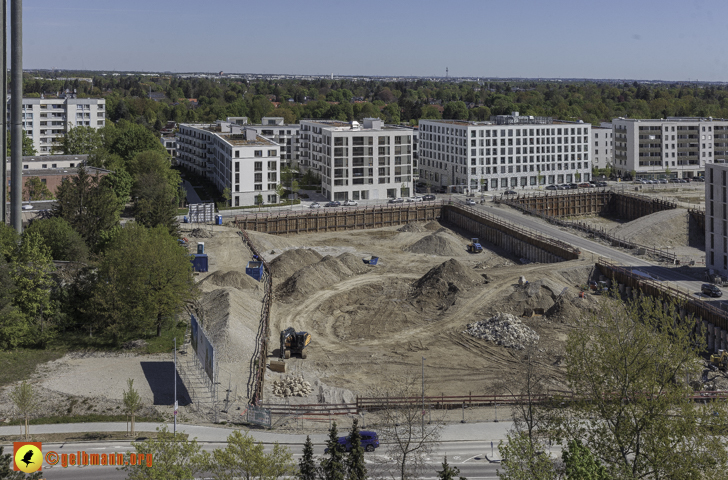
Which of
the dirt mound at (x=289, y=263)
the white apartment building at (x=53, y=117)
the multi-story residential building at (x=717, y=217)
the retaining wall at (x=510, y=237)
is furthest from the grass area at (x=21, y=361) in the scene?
the white apartment building at (x=53, y=117)

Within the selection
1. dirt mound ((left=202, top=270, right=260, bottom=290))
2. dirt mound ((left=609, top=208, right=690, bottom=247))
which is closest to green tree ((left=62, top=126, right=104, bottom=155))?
dirt mound ((left=202, top=270, right=260, bottom=290))

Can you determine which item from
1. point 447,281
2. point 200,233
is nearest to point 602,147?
point 200,233

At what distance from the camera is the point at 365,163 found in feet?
435

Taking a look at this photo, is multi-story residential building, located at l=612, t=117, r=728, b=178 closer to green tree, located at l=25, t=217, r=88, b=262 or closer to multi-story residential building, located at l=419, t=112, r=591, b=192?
multi-story residential building, located at l=419, t=112, r=591, b=192

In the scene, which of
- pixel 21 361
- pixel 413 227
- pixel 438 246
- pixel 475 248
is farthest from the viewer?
Answer: pixel 413 227

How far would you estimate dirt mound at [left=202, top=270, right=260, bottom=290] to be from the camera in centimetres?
7450

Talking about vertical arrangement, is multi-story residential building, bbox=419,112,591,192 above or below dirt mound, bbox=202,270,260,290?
above

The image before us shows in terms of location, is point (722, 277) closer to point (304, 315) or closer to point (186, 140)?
point (304, 315)

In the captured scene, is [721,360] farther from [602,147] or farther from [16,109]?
[602,147]

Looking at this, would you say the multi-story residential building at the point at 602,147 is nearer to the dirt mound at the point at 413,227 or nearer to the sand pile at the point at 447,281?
the dirt mound at the point at 413,227

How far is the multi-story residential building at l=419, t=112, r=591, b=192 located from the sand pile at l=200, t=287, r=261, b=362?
253 ft

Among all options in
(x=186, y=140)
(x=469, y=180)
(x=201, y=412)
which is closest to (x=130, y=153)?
(x=186, y=140)

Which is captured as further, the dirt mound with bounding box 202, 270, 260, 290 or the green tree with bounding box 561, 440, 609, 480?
the dirt mound with bounding box 202, 270, 260, 290

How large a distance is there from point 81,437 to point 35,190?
3171 inches
